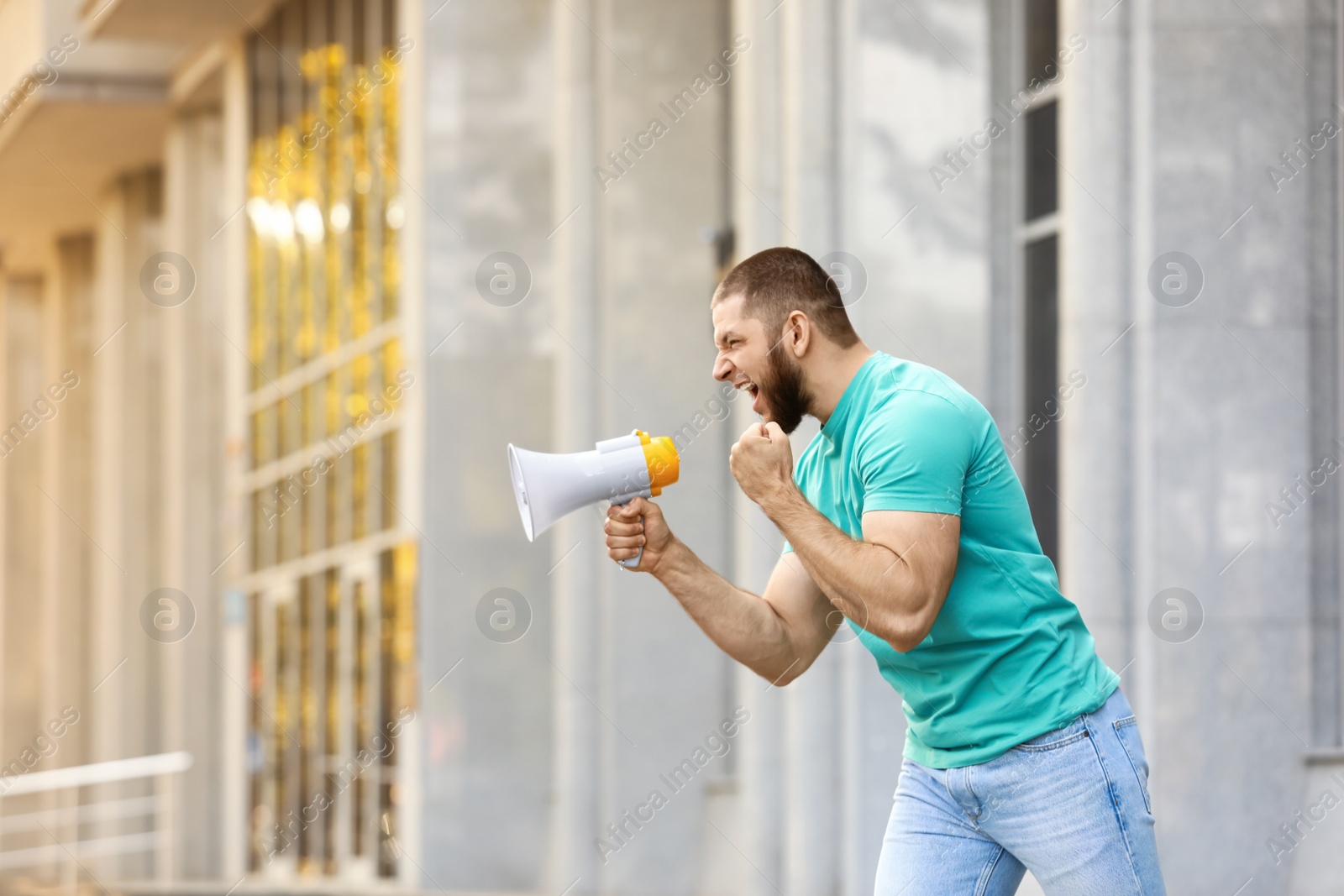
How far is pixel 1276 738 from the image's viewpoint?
6.51 m

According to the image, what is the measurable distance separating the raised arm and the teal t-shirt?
0.39 metres

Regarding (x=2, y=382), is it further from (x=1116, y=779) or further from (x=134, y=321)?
(x=1116, y=779)

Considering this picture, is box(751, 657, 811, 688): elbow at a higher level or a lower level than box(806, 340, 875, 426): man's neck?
lower

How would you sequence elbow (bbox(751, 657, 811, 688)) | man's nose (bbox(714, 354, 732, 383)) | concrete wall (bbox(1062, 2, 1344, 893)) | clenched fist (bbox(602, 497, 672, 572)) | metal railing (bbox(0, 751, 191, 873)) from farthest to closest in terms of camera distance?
metal railing (bbox(0, 751, 191, 873)) < concrete wall (bbox(1062, 2, 1344, 893)) < elbow (bbox(751, 657, 811, 688)) < clenched fist (bbox(602, 497, 672, 572)) < man's nose (bbox(714, 354, 732, 383))

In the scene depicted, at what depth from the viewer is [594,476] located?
Answer: 3.74m

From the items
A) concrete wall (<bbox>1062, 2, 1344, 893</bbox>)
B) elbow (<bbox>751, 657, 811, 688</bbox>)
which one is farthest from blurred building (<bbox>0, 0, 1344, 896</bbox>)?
elbow (<bbox>751, 657, 811, 688</bbox>)

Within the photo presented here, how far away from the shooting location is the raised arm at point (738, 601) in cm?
371

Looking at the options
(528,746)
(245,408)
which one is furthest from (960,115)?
(245,408)

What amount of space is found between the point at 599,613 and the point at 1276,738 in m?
5.80

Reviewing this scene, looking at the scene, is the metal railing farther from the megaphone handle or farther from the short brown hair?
the short brown hair

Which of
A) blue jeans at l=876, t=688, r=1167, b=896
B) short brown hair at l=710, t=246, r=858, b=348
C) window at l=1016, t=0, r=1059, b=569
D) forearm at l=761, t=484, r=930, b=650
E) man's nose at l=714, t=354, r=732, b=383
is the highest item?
window at l=1016, t=0, r=1059, b=569

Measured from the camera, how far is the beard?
3.56 m

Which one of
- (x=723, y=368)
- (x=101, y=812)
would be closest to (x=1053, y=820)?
(x=723, y=368)

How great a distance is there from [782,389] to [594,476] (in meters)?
0.49
